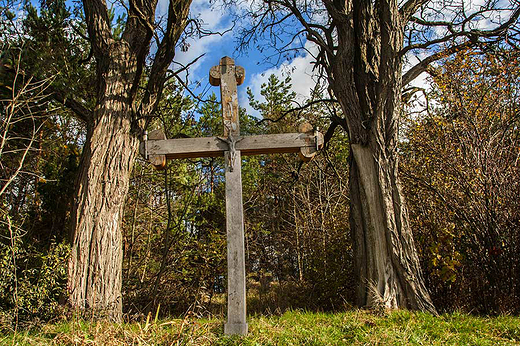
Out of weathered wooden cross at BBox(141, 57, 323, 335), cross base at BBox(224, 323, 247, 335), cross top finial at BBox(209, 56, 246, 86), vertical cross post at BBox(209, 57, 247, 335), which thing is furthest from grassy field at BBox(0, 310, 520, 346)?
cross top finial at BBox(209, 56, 246, 86)

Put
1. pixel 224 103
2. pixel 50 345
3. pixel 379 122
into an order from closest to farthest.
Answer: pixel 50 345, pixel 224 103, pixel 379 122

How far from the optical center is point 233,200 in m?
4.63

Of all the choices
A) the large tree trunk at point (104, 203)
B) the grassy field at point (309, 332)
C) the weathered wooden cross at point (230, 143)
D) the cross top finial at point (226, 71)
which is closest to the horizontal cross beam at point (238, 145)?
the weathered wooden cross at point (230, 143)

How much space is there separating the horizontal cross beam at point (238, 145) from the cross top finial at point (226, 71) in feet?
2.48

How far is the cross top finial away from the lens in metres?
4.91

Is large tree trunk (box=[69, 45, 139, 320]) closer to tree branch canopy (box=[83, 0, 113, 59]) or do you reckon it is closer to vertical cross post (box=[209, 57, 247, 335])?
tree branch canopy (box=[83, 0, 113, 59])

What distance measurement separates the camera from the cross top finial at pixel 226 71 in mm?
4914

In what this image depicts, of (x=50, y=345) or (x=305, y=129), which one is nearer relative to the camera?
(x=50, y=345)

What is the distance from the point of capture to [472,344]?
4039mm

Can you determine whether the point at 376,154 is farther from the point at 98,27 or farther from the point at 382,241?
the point at 98,27

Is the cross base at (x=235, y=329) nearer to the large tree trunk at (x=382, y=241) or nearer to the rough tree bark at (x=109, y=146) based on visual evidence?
the rough tree bark at (x=109, y=146)

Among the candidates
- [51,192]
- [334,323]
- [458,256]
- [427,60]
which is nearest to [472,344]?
[334,323]

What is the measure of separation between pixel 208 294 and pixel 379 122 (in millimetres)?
5935

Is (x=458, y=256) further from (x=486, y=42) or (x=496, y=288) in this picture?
(x=486, y=42)
